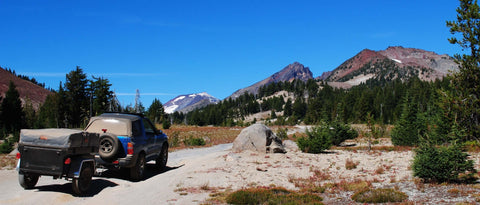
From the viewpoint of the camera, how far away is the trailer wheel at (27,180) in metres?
10.3

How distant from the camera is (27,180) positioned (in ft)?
34.4

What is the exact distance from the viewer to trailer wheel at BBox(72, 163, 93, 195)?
9.96 m

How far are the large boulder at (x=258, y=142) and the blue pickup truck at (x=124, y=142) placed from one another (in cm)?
797

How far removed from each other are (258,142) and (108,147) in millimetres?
11077

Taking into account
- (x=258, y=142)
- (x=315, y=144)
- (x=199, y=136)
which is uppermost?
(x=199, y=136)

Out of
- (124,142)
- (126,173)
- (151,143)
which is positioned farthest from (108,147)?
(126,173)

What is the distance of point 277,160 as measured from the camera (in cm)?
1891

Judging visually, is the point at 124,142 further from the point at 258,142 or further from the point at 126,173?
the point at 258,142

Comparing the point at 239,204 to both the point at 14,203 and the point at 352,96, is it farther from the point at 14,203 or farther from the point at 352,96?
the point at 352,96

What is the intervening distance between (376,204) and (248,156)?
34.9ft

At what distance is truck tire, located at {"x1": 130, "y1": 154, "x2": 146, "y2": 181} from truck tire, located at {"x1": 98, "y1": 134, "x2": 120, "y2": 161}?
1.02 m

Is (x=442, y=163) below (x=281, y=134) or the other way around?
below

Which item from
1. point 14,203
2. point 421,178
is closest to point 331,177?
point 421,178

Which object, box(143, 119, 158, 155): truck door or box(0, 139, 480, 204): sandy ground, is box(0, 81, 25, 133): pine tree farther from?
box(0, 139, 480, 204): sandy ground
